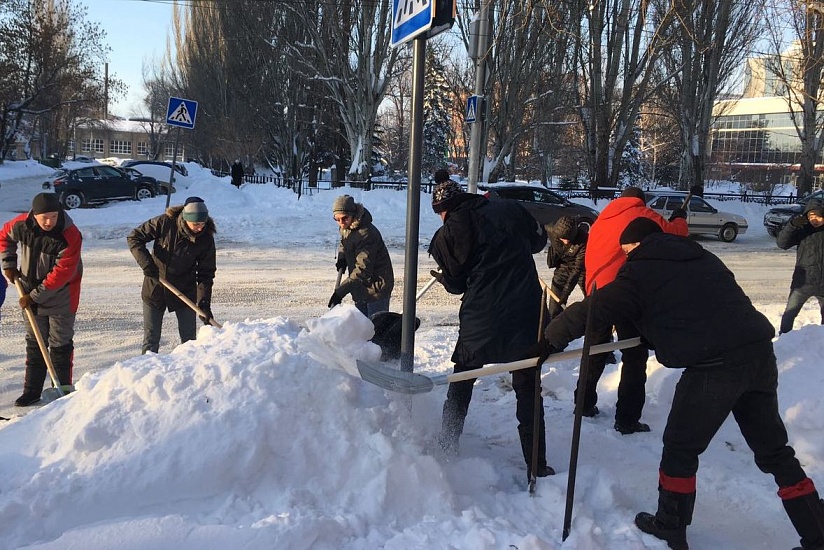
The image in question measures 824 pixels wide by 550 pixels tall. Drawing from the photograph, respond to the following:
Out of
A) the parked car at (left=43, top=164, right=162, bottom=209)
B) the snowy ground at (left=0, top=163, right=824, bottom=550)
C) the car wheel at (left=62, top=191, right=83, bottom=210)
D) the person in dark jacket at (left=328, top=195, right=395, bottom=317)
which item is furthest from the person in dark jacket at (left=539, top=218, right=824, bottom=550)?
the car wheel at (left=62, top=191, right=83, bottom=210)

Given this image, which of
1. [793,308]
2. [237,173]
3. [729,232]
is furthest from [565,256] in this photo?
[237,173]

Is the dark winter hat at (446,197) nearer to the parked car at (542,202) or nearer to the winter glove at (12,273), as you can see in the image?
the winter glove at (12,273)

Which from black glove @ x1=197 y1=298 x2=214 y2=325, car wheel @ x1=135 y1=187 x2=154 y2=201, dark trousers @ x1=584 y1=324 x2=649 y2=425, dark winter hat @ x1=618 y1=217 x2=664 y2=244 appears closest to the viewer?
dark winter hat @ x1=618 y1=217 x2=664 y2=244

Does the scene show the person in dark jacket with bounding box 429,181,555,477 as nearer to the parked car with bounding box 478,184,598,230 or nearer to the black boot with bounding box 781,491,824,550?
the black boot with bounding box 781,491,824,550

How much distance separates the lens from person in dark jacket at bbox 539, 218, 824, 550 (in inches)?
112

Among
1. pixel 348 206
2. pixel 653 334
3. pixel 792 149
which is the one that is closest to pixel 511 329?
pixel 653 334

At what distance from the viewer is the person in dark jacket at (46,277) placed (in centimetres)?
464

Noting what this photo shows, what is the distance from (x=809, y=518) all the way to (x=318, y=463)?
2315 millimetres

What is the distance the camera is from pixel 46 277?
4660 mm

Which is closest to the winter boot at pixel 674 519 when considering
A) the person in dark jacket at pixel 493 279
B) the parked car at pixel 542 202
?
the person in dark jacket at pixel 493 279

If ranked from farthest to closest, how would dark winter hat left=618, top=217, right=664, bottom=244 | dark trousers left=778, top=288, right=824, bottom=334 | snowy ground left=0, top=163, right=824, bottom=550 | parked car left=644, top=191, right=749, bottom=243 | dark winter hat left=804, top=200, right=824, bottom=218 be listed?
parked car left=644, top=191, right=749, bottom=243 < dark trousers left=778, top=288, right=824, bottom=334 < dark winter hat left=804, top=200, right=824, bottom=218 < dark winter hat left=618, top=217, right=664, bottom=244 < snowy ground left=0, top=163, right=824, bottom=550

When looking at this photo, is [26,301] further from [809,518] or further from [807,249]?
[807,249]

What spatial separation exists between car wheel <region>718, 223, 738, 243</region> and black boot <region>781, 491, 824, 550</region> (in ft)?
51.4

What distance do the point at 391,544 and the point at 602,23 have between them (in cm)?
2129
